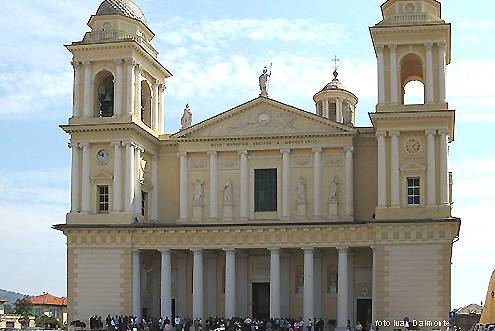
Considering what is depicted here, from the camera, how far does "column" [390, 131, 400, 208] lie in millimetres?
51656

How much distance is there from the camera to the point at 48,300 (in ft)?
393

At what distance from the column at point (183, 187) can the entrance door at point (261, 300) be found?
560 cm

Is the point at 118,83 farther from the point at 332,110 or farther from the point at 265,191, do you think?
the point at 332,110

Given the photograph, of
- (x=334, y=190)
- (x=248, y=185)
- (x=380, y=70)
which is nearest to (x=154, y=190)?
(x=248, y=185)

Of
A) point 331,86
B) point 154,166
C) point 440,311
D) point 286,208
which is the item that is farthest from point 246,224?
point 331,86

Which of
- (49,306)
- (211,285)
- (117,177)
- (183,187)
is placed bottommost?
(49,306)

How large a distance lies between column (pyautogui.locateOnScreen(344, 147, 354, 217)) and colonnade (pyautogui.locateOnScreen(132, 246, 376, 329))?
2.64 metres

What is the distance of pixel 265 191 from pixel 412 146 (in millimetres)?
8762

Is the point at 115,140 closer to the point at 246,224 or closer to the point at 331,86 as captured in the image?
the point at 246,224

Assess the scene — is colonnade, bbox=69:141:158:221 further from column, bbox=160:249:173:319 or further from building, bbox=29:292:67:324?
building, bbox=29:292:67:324

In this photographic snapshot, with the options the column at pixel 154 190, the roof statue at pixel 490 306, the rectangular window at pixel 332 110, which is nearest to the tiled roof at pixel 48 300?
the rectangular window at pixel 332 110

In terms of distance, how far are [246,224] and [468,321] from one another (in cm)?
3465

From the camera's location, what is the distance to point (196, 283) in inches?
2143

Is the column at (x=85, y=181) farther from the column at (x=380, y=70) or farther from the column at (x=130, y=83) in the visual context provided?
the column at (x=380, y=70)
